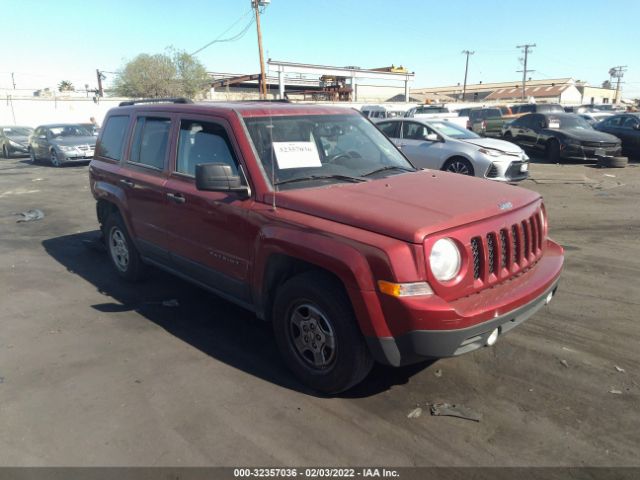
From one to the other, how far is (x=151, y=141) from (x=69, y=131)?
15964 mm

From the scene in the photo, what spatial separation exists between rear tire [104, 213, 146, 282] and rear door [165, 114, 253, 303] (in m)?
1.02

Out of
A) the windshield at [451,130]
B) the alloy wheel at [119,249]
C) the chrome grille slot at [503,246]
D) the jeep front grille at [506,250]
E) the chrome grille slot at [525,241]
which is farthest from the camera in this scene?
the windshield at [451,130]

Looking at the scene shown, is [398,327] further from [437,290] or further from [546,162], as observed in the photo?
[546,162]

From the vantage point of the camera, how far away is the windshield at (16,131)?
73.5 ft

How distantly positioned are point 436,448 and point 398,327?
0.73 m

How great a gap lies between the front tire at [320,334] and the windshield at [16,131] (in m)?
24.0

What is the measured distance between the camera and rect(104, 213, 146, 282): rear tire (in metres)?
5.36

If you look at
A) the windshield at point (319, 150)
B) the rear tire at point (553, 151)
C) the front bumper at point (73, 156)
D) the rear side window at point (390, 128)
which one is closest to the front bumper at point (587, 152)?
the rear tire at point (553, 151)

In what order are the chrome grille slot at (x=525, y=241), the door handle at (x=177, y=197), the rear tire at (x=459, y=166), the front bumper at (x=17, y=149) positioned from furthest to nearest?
the front bumper at (x=17, y=149)
the rear tire at (x=459, y=166)
the door handle at (x=177, y=197)
the chrome grille slot at (x=525, y=241)

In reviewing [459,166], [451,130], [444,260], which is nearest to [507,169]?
[459,166]

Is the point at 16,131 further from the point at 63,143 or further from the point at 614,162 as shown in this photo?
the point at 614,162

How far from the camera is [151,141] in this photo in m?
4.81

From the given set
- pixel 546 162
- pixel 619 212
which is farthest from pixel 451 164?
pixel 546 162

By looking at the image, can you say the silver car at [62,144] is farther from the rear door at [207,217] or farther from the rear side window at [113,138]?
the rear door at [207,217]
